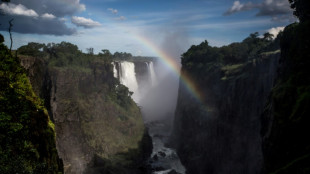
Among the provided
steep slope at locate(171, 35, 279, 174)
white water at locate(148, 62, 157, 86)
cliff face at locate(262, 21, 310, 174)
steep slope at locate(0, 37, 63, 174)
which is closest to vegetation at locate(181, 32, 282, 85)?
steep slope at locate(171, 35, 279, 174)

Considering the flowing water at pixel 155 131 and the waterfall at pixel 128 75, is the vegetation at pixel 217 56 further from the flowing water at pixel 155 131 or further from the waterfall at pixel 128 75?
the waterfall at pixel 128 75

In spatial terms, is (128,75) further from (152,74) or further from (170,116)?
(170,116)

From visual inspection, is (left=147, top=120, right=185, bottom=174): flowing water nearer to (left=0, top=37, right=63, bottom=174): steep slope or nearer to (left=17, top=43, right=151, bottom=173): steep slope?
(left=17, top=43, right=151, bottom=173): steep slope

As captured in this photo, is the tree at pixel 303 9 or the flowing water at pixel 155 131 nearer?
the tree at pixel 303 9

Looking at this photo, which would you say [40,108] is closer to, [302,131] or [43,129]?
[43,129]

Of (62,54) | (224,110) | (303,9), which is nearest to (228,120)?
(224,110)

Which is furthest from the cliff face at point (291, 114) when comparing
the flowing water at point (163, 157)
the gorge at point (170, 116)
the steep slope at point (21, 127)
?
the flowing water at point (163, 157)
